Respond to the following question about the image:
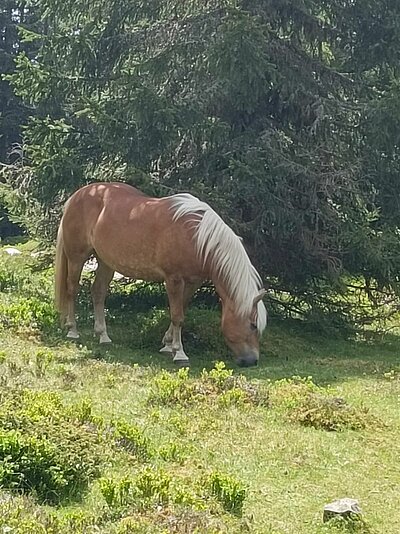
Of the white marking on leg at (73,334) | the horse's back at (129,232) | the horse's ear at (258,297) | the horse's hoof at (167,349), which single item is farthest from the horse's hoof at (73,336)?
the horse's ear at (258,297)

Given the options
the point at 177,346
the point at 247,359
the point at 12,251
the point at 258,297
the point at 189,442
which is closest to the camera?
the point at 189,442

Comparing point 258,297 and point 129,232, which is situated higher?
point 129,232

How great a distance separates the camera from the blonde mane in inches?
313

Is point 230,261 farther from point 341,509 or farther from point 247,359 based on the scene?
point 341,509

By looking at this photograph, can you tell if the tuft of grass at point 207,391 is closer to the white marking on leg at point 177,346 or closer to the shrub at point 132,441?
the shrub at point 132,441

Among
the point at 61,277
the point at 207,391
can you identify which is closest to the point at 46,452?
the point at 207,391

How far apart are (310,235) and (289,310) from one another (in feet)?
4.37

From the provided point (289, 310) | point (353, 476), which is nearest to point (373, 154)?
point (289, 310)

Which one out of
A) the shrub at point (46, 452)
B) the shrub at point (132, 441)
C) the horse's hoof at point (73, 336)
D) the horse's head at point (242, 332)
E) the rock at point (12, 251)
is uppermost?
the shrub at point (46, 452)

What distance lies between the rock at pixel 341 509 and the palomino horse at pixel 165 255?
403cm

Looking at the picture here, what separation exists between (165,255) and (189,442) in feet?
11.8

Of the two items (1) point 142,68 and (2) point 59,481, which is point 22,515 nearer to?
(2) point 59,481

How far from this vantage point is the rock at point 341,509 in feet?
12.7

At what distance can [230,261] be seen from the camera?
26.2 feet
